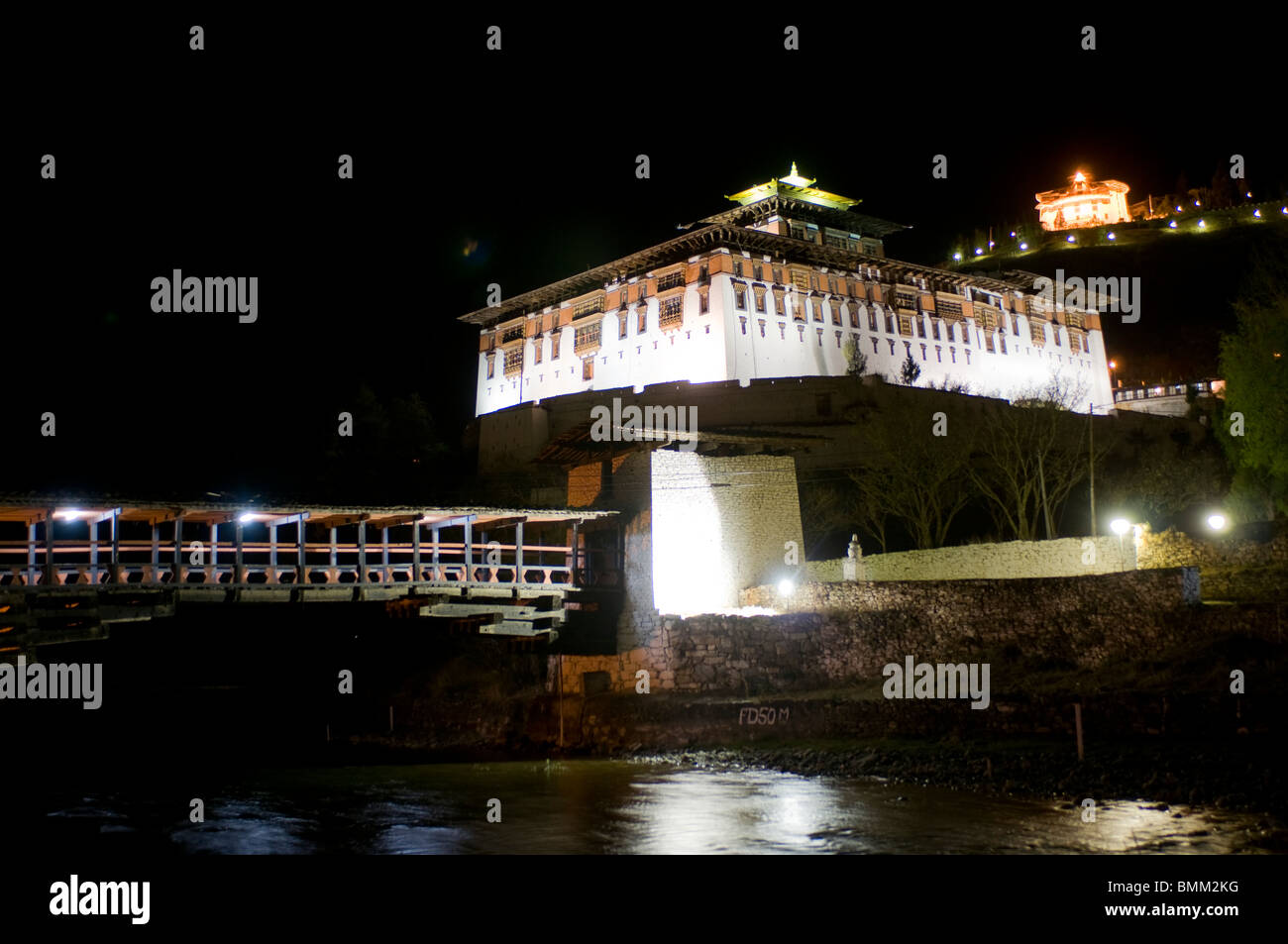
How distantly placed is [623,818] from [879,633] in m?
11.6

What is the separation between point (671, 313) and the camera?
2552 inches

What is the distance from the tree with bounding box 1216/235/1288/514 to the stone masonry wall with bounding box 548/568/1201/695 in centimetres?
974

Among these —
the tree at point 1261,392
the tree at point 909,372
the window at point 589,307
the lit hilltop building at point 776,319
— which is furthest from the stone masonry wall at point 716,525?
the window at point 589,307

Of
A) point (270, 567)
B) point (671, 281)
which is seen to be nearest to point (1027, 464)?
point (270, 567)

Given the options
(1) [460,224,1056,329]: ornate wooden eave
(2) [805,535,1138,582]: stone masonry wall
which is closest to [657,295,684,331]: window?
(1) [460,224,1056,329]: ornate wooden eave

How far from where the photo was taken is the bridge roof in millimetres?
23562

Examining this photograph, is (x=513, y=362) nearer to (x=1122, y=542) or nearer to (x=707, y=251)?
(x=707, y=251)
